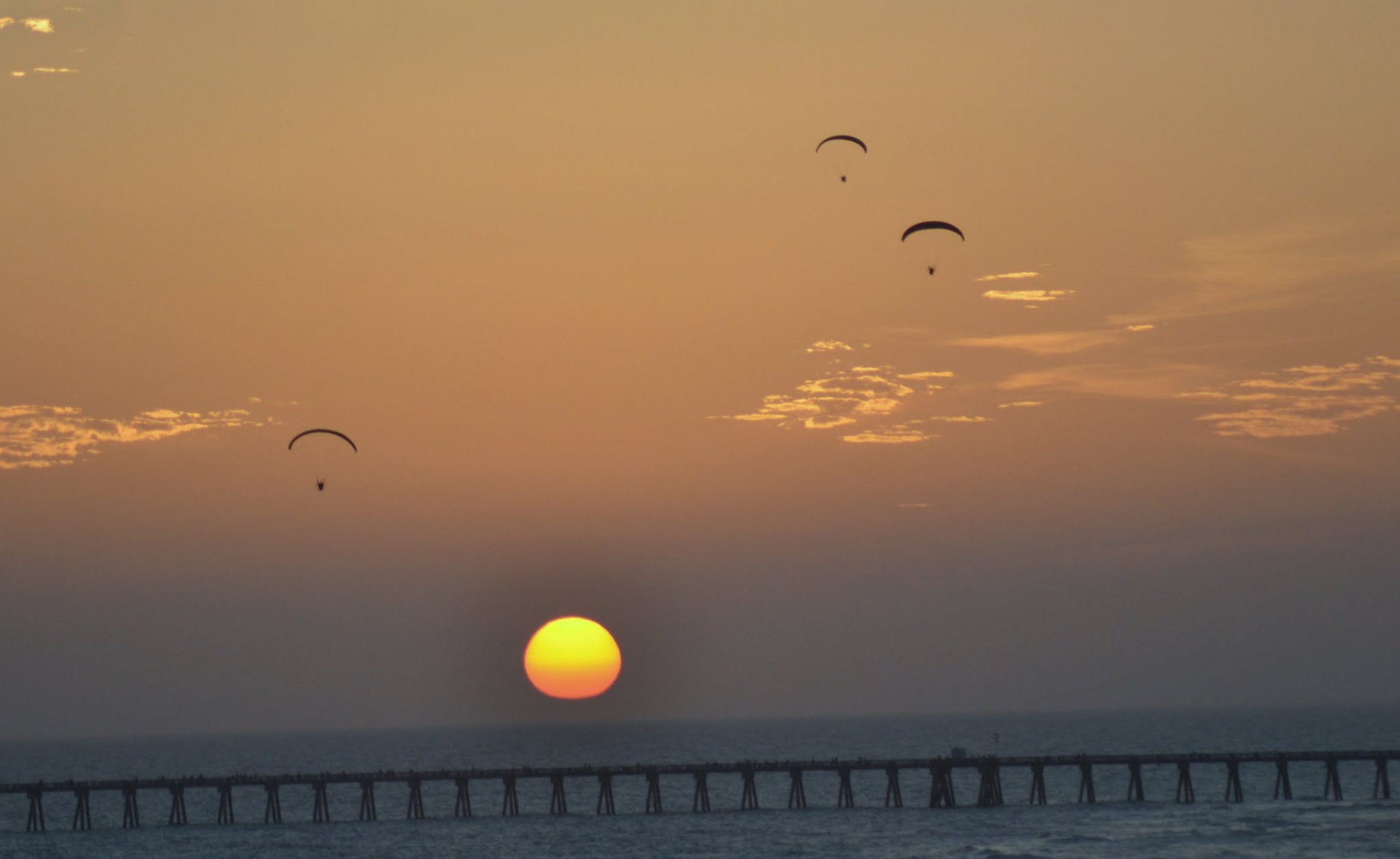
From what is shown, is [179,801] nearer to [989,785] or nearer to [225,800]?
[225,800]

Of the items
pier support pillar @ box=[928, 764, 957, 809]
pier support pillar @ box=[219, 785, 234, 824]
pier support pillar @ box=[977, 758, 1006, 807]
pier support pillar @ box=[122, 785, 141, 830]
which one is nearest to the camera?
pier support pillar @ box=[977, 758, 1006, 807]

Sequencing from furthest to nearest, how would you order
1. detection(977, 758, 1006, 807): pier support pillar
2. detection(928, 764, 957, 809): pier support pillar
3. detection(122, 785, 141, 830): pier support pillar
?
1. detection(928, 764, 957, 809): pier support pillar
2. detection(122, 785, 141, 830): pier support pillar
3. detection(977, 758, 1006, 807): pier support pillar

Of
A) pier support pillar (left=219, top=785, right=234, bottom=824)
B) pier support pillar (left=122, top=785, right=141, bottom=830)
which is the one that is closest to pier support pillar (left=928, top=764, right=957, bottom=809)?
pier support pillar (left=219, top=785, right=234, bottom=824)

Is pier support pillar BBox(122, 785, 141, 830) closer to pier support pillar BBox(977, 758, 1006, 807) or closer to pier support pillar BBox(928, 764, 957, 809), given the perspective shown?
pier support pillar BBox(928, 764, 957, 809)

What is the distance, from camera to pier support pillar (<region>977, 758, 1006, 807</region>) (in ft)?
372

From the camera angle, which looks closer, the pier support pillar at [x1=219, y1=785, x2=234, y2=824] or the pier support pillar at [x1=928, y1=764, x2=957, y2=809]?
the pier support pillar at [x1=219, y1=785, x2=234, y2=824]

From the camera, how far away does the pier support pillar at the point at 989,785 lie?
372 ft

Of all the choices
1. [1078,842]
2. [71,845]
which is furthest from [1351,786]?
[71,845]

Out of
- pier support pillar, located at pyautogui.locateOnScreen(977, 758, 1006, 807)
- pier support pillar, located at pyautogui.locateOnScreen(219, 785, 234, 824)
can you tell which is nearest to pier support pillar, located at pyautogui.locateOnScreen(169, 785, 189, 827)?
pier support pillar, located at pyautogui.locateOnScreen(219, 785, 234, 824)

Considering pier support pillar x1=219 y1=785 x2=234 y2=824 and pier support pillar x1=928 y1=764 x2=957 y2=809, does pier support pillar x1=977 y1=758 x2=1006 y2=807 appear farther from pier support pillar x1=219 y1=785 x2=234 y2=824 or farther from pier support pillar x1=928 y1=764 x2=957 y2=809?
pier support pillar x1=219 y1=785 x2=234 y2=824

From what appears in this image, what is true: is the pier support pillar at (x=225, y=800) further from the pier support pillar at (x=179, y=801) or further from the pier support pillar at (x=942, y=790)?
the pier support pillar at (x=942, y=790)

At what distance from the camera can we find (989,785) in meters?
118

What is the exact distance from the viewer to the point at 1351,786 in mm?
152750

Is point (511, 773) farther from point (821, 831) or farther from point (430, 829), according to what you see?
point (821, 831)
